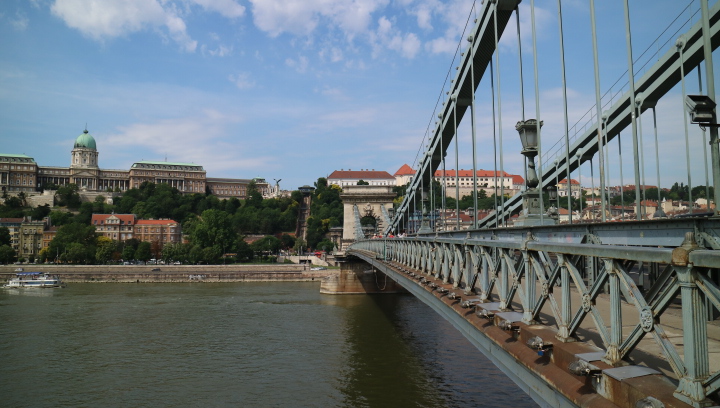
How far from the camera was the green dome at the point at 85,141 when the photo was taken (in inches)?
4830

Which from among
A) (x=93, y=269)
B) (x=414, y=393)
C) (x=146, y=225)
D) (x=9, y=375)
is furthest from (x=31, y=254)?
(x=414, y=393)

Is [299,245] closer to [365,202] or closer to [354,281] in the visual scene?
[365,202]

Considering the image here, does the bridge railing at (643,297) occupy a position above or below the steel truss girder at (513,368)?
above

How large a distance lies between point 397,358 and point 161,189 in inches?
3922

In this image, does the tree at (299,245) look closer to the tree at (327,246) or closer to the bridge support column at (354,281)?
the tree at (327,246)

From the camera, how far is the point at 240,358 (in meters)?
16.4

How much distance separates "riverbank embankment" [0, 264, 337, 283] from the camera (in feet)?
152

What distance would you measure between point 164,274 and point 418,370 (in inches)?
1439

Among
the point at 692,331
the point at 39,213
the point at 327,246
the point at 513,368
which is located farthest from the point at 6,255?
the point at 692,331

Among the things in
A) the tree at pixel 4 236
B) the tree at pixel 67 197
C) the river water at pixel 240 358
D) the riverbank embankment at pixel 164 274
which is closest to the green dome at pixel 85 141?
the tree at pixel 67 197

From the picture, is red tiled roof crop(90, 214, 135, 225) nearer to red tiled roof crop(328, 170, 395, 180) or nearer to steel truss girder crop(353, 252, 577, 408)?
red tiled roof crop(328, 170, 395, 180)

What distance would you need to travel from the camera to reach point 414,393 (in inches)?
504

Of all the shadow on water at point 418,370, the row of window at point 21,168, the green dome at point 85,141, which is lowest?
the shadow on water at point 418,370

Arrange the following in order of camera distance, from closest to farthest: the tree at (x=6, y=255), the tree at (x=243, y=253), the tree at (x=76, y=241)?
the tree at (x=76, y=241) < the tree at (x=6, y=255) < the tree at (x=243, y=253)
